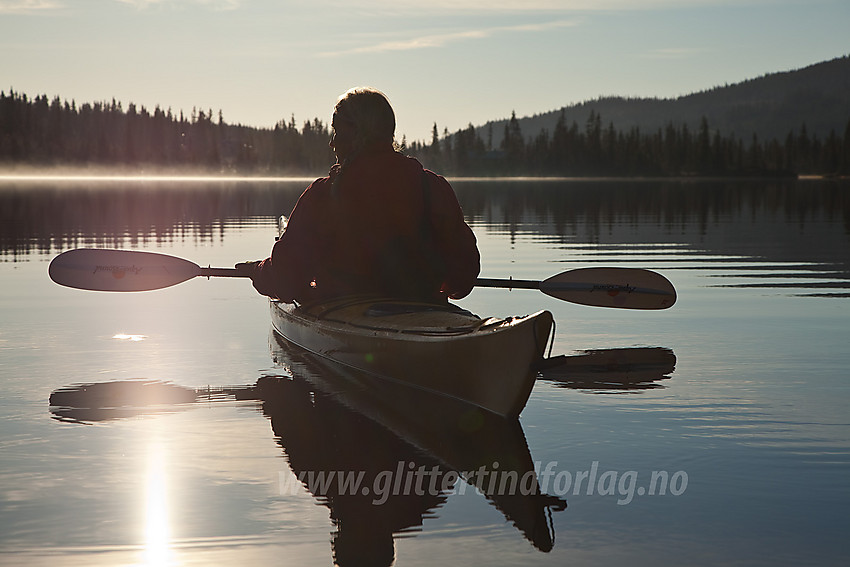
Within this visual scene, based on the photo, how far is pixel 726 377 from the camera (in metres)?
10.1

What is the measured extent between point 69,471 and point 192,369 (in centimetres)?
385

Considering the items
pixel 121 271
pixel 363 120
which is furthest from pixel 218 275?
pixel 363 120

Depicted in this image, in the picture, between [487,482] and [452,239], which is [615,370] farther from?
[487,482]

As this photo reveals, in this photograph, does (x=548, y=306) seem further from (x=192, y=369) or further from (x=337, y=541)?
(x=337, y=541)

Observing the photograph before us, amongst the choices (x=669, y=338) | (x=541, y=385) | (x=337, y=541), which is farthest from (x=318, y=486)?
(x=669, y=338)

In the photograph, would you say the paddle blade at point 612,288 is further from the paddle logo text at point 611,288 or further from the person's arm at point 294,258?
the person's arm at point 294,258

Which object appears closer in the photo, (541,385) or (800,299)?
(541,385)

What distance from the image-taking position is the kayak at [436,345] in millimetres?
7582

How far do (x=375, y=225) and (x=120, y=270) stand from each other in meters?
4.27

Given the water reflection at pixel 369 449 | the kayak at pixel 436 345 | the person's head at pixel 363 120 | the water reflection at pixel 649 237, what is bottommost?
the water reflection at pixel 369 449

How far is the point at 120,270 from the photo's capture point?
41.0 feet

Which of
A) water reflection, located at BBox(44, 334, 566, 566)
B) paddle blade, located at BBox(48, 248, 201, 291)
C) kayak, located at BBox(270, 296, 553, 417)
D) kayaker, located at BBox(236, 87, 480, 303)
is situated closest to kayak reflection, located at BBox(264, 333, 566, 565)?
water reflection, located at BBox(44, 334, 566, 566)

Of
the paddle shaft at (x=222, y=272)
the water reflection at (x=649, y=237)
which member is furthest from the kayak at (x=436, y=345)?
the water reflection at (x=649, y=237)

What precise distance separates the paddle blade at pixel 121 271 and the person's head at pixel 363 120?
138 inches
